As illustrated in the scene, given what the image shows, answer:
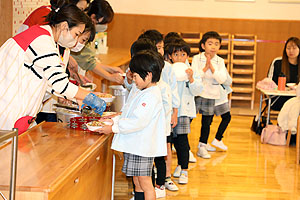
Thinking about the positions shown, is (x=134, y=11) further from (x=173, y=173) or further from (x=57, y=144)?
(x=57, y=144)

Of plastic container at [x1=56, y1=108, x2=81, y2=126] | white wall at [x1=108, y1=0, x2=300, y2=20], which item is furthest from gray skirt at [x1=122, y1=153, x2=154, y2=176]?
white wall at [x1=108, y1=0, x2=300, y2=20]

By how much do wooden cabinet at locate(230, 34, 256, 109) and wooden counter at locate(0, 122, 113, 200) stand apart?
5.89m

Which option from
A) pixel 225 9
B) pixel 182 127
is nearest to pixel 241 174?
pixel 182 127

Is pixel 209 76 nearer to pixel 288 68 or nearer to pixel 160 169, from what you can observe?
pixel 160 169

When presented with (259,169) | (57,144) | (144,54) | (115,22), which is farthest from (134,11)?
(57,144)

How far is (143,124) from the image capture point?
9.53ft

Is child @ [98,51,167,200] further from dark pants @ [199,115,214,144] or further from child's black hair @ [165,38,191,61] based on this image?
dark pants @ [199,115,214,144]

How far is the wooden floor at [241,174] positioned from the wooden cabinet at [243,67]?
2.33m

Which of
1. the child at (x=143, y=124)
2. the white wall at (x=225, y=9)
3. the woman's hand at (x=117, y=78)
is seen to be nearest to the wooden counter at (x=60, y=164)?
the child at (x=143, y=124)

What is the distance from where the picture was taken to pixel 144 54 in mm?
3057

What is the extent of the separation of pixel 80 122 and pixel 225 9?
661 centimetres

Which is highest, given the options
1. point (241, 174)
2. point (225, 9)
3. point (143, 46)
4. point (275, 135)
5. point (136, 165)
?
point (225, 9)

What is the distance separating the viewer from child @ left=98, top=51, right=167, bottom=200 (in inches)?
115

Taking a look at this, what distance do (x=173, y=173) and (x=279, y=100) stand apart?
274cm
